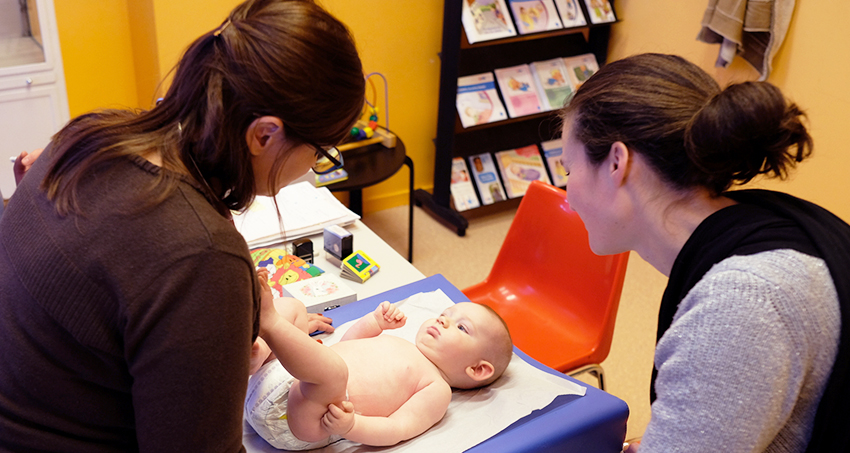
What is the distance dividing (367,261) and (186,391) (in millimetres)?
1210

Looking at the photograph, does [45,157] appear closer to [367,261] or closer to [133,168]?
[133,168]

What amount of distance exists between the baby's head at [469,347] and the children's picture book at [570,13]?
96.4 inches

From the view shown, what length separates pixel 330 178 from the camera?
10.1 ft

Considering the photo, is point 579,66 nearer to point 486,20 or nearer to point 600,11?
point 600,11

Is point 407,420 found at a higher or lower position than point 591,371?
higher

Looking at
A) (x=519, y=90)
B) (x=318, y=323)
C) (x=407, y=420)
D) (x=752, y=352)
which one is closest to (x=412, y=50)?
(x=519, y=90)

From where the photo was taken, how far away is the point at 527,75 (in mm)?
3814

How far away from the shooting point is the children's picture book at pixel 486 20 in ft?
11.1

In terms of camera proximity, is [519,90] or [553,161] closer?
[519,90]

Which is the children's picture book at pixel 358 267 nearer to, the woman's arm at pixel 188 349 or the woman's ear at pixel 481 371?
the woman's ear at pixel 481 371

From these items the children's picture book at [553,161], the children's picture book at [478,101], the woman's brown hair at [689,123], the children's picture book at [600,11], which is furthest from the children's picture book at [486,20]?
the woman's brown hair at [689,123]

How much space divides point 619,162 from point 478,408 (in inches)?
27.8

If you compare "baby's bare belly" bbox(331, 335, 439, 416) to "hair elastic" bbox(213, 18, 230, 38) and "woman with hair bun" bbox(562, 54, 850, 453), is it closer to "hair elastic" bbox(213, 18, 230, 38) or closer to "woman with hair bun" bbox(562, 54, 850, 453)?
"woman with hair bun" bbox(562, 54, 850, 453)

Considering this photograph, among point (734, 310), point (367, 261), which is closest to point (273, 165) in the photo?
point (734, 310)
